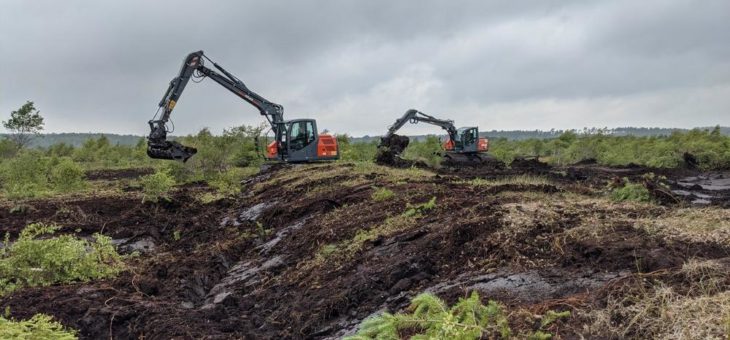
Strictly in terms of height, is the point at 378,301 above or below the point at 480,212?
below

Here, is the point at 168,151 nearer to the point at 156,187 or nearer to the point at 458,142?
the point at 156,187

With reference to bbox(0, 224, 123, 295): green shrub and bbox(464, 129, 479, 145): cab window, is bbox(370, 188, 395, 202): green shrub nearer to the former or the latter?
bbox(0, 224, 123, 295): green shrub

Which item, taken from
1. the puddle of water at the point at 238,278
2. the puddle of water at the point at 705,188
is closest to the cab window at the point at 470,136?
the puddle of water at the point at 705,188

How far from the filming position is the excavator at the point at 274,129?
2153 centimetres

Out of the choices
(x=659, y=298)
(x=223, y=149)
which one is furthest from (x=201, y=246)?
(x=223, y=149)

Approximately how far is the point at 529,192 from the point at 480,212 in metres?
3.41

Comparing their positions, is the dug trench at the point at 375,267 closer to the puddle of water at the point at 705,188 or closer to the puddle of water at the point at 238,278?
the puddle of water at the point at 238,278

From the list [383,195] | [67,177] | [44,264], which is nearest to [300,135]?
[67,177]

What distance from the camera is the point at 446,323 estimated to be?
149 inches

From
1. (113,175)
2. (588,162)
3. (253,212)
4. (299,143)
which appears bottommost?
(113,175)

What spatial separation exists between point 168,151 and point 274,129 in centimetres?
527

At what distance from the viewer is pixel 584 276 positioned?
17.2 ft

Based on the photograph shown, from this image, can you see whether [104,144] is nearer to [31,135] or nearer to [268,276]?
[31,135]

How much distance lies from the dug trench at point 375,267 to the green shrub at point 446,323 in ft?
0.68
